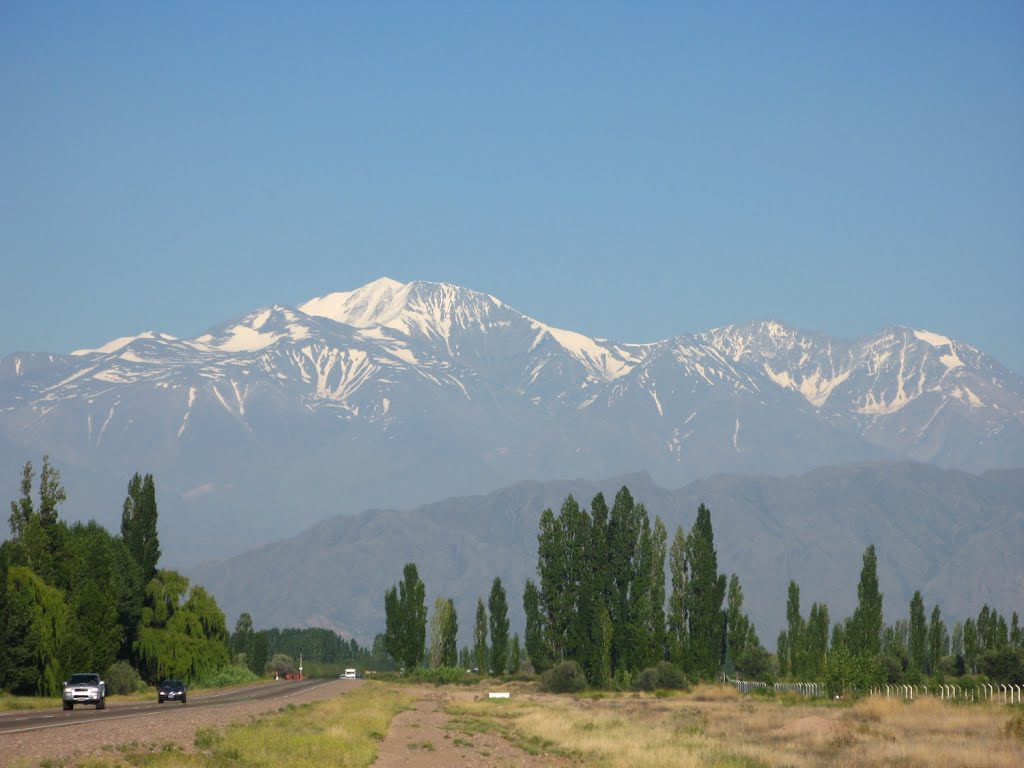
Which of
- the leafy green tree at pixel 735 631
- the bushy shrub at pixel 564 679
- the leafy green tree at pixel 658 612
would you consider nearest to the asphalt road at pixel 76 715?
the bushy shrub at pixel 564 679

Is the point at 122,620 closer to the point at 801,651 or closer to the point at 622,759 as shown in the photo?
the point at 622,759

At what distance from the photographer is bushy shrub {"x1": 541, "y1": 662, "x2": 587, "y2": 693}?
113312 millimetres

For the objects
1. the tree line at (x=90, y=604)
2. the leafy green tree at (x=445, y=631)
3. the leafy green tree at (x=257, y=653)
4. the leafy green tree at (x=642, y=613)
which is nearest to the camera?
the tree line at (x=90, y=604)

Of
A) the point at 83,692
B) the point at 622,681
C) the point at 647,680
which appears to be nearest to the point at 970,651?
the point at 647,680

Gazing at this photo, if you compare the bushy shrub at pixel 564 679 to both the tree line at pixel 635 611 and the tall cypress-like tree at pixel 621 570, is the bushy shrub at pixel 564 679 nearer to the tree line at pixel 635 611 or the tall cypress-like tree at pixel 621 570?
the tree line at pixel 635 611

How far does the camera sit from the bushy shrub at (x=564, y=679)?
372 feet

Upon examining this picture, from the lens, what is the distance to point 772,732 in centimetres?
6531

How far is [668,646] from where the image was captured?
12000 centimetres

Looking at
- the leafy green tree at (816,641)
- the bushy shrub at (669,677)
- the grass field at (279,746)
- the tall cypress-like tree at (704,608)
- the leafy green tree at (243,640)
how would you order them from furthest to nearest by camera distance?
1. the leafy green tree at (243,640)
2. the leafy green tree at (816,641)
3. the tall cypress-like tree at (704,608)
4. the bushy shrub at (669,677)
5. the grass field at (279,746)

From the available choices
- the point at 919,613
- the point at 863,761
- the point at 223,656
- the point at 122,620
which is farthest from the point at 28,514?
the point at 919,613

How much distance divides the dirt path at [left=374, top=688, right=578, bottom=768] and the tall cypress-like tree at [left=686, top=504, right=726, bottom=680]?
48.2m

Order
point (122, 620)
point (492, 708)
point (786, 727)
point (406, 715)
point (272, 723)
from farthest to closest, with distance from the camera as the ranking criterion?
point (122, 620) → point (492, 708) → point (406, 715) → point (786, 727) → point (272, 723)

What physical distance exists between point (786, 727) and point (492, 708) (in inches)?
1065

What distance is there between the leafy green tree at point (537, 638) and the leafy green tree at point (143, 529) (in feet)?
107
